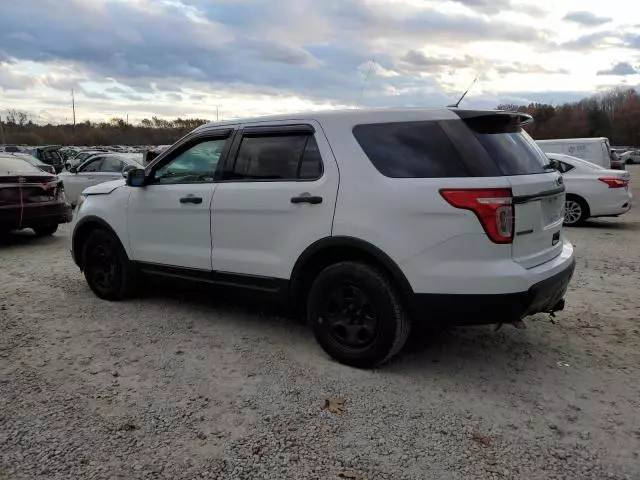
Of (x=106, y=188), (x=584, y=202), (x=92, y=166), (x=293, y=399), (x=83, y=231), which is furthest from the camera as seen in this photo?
(x=92, y=166)

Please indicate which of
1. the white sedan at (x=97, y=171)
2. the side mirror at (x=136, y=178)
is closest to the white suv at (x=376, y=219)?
the side mirror at (x=136, y=178)

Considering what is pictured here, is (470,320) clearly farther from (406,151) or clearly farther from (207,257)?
(207,257)

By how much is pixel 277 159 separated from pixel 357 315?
54.0 inches

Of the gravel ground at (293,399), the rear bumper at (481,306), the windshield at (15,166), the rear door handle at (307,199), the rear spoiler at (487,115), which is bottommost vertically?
the gravel ground at (293,399)

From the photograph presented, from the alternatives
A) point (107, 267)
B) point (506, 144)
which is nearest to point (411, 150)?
point (506, 144)

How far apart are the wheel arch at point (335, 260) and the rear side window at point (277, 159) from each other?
537 millimetres

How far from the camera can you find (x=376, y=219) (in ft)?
12.2

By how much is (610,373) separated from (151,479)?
3141 mm

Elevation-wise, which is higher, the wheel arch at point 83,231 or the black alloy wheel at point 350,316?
the wheel arch at point 83,231

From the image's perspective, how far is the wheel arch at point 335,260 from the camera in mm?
3682

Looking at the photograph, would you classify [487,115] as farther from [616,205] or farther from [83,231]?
[616,205]

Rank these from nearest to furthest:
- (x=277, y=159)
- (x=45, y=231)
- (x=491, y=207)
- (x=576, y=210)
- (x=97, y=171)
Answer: (x=491, y=207) → (x=277, y=159) → (x=45, y=231) → (x=576, y=210) → (x=97, y=171)

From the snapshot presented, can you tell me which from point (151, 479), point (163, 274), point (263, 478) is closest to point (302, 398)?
point (263, 478)

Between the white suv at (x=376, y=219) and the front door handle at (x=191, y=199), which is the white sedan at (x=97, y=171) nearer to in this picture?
the front door handle at (x=191, y=199)
